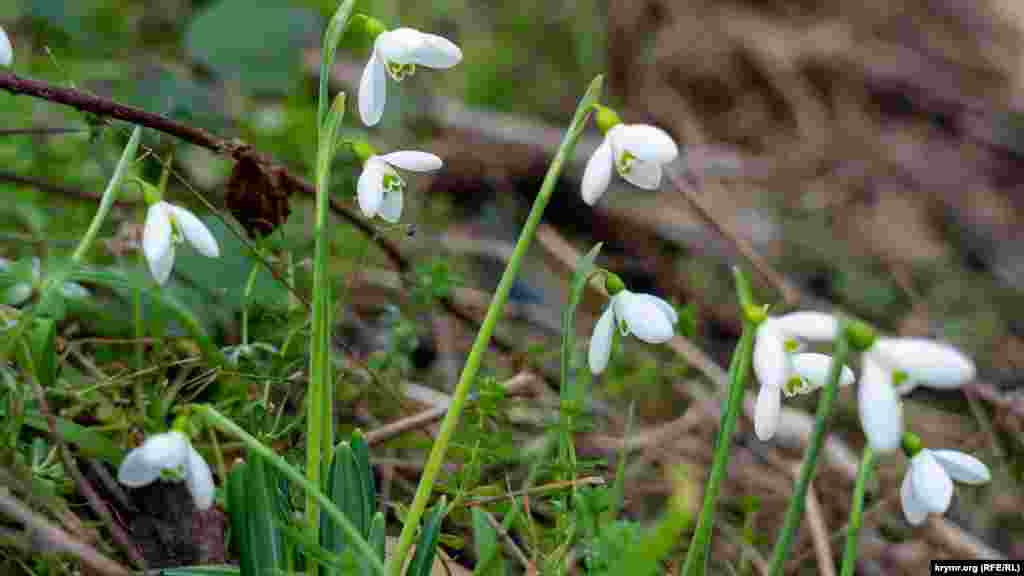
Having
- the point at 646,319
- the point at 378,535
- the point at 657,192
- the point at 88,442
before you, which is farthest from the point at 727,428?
the point at 657,192

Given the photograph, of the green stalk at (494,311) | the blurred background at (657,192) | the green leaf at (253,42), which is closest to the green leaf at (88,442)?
the blurred background at (657,192)

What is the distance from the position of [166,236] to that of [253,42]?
2.28 metres

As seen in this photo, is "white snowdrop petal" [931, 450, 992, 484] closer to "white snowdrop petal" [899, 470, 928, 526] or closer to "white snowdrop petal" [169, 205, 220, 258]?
"white snowdrop petal" [899, 470, 928, 526]

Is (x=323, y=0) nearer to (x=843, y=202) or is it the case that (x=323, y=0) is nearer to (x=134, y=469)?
(x=843, y=202)

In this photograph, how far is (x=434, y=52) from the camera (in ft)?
3.57

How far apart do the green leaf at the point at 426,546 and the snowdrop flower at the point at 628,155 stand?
351mm

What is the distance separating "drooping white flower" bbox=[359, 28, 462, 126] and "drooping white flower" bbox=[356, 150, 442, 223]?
43 millimetres

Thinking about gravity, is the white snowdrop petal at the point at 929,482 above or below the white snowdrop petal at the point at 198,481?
above

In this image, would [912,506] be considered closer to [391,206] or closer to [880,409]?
[880,409]

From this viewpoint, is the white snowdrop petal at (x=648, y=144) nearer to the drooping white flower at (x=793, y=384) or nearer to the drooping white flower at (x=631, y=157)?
the drooping white flower at (x=631, y=157)

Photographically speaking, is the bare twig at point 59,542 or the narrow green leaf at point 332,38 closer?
the bare twig at point 59,542

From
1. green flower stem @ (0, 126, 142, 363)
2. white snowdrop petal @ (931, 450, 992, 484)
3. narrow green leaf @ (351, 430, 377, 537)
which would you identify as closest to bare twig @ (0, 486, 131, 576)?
green flower stem @ (0, 126, 142, 363)

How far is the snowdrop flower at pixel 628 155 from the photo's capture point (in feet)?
3.35

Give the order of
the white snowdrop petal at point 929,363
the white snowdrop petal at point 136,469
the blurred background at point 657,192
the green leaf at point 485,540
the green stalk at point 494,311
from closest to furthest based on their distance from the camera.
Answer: the white snowdrop petal at point 929,363 < the white snowdrop petal at point 136,469 < the green stalk at point 494,311 < the green leaf at point 485,540 < the blurred background at point 657,192
